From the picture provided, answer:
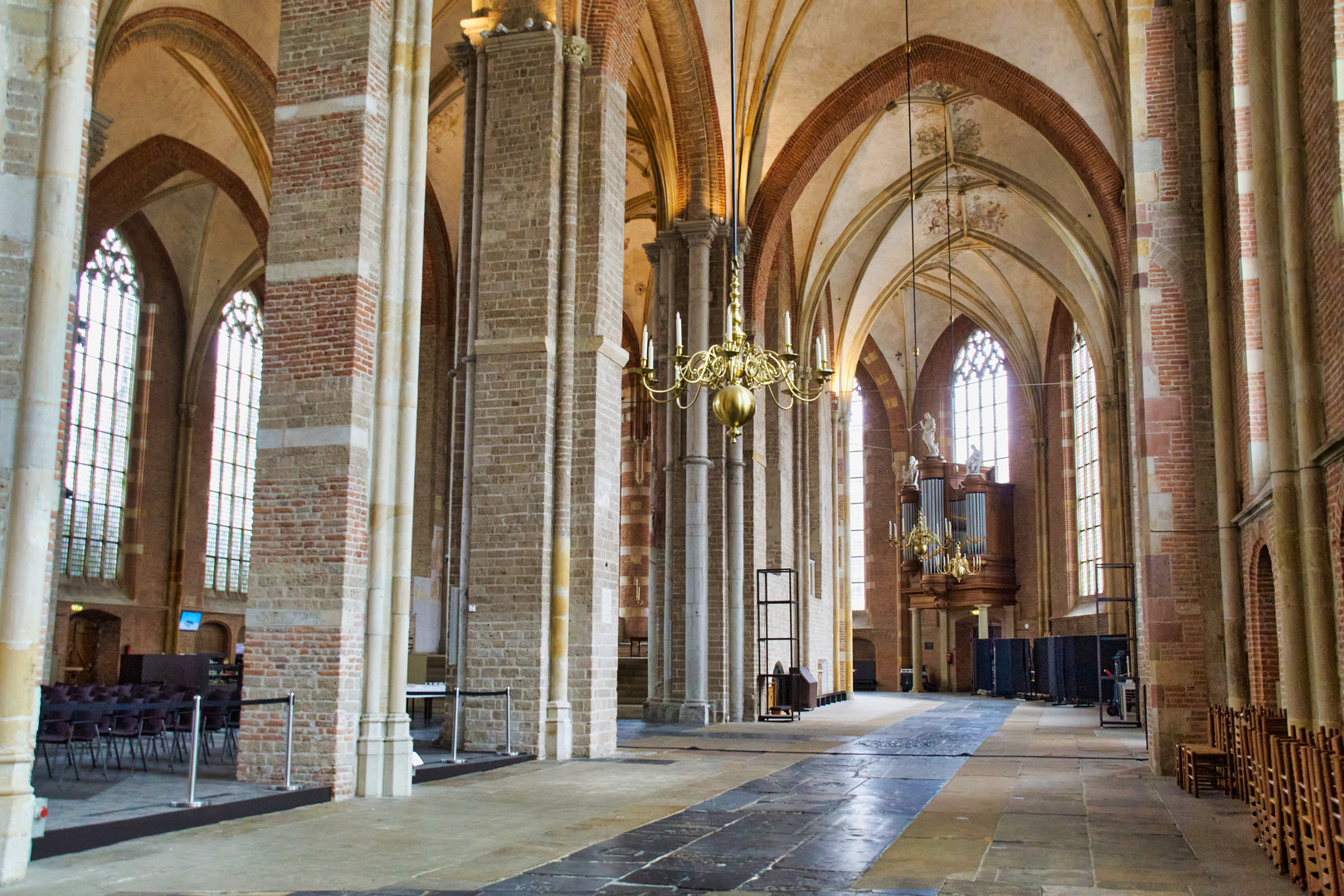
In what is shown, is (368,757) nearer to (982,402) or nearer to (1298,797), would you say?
(1298,797)

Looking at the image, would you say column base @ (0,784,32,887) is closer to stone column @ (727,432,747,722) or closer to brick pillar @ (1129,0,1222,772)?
brick pillar @ (1129,0,1222,772)

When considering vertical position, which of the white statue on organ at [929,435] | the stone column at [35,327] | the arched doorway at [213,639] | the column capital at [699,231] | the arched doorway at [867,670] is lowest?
the arched doorway at [867,670]

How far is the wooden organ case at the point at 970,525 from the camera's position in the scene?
108ft


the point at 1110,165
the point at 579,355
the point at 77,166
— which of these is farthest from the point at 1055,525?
the point at 77,166

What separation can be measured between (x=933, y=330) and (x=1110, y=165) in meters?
15.8

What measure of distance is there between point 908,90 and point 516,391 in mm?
11756

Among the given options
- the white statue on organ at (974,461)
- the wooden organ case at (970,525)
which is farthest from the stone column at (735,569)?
the wooden organ case at (970,525)

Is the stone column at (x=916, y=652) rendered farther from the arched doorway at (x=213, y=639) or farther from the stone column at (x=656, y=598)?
the arched doorway at (x=213, y=639)

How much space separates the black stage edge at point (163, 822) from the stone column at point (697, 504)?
975 centimetres

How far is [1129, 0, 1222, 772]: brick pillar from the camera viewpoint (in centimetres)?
1142

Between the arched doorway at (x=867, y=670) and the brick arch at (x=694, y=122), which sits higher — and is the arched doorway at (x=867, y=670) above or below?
below

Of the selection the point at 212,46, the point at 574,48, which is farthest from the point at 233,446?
the point at 574,48

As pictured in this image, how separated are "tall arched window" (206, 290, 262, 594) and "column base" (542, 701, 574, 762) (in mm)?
16545

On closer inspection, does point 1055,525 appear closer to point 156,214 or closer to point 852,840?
point 156,214
